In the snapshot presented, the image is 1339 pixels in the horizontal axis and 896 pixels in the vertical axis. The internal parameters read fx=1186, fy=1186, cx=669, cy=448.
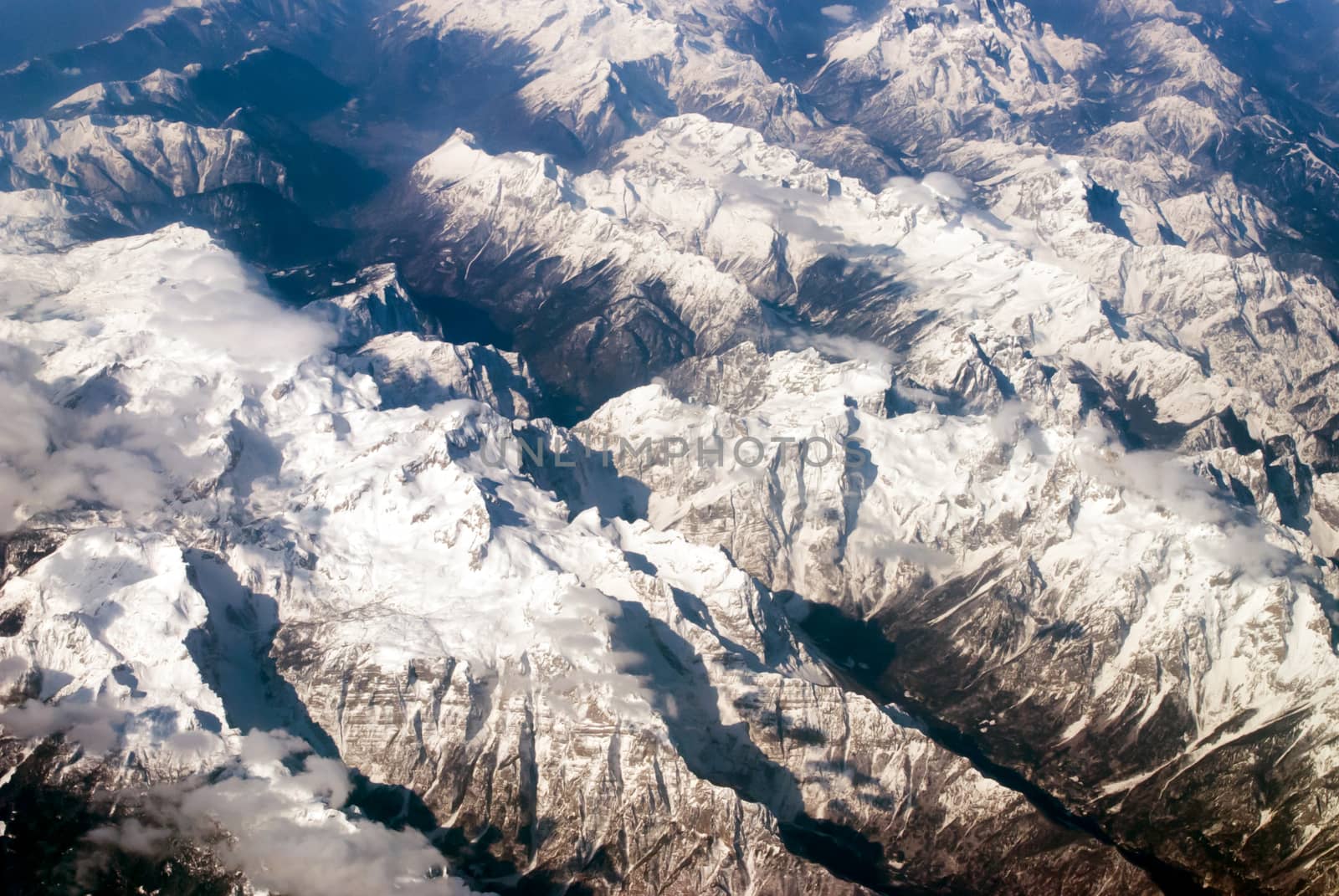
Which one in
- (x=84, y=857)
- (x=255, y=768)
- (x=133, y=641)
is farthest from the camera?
(x=133, y=641)

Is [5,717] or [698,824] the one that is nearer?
[5,717]

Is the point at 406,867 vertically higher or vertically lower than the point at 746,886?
higher

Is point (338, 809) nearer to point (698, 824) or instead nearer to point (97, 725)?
point (97, 725)

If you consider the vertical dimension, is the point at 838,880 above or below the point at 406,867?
below

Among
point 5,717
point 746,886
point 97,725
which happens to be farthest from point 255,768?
point 746,886

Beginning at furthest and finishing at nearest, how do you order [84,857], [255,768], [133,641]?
[133,641] → [255,768] → [84,857]

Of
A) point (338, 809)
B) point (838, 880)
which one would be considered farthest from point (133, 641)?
point (838, 880)

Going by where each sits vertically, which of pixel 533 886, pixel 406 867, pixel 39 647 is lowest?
pixel 533 886

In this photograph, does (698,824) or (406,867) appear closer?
(406,867)

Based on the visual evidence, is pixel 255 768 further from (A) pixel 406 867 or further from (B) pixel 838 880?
(B) pixel 838 880
